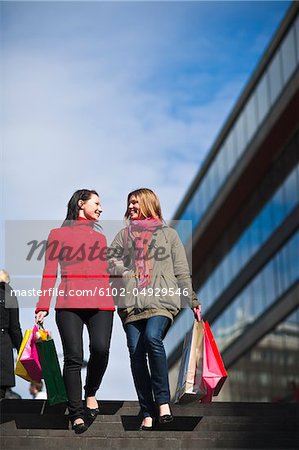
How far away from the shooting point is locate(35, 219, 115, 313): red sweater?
8.97 meters

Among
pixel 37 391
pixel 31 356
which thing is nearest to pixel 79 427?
pixel 31 356

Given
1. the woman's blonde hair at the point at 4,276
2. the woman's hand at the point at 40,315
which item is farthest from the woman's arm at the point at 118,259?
the woman's blonde hair at the point at 4,276

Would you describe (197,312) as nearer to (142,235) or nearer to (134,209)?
(142,235)

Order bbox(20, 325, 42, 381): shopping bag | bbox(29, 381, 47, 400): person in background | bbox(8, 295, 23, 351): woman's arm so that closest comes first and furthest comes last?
bbox(20, 325, 42, 381): shopping bag, bbox(8, 295, 23, 351): woman's arm, bbox(29, 381, 47, 400): person in background

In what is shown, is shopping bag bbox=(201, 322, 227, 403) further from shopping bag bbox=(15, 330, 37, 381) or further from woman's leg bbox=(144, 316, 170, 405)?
shopping bag bbox=(15, 330, 37, 381)

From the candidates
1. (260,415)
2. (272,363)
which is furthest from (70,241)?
(272,363)

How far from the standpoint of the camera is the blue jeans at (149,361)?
8930 mm

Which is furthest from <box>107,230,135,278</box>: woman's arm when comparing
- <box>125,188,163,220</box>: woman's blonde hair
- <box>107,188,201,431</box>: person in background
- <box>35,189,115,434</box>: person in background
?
<box>125,188,163,220</box>: woman's blonde hair

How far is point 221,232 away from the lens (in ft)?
164

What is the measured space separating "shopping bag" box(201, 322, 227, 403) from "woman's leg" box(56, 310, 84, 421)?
44.8 inches

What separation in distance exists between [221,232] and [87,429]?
135ft

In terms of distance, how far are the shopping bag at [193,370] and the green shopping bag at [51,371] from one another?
1.08 metres

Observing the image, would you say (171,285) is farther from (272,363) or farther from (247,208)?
(247,208)

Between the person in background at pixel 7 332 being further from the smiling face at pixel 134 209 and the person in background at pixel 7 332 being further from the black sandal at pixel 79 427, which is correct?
the smiling face at pixel 134 209
